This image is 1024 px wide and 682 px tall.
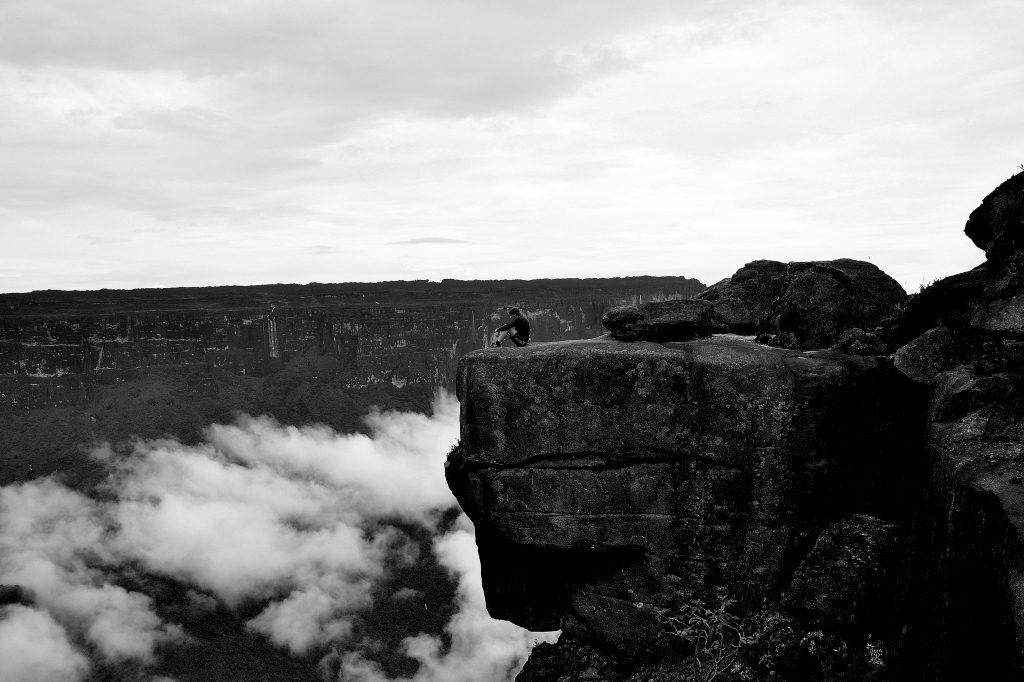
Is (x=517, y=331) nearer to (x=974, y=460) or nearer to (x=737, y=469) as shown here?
(x=737, y=469)

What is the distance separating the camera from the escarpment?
466 inches

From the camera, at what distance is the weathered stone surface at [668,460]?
546 inches

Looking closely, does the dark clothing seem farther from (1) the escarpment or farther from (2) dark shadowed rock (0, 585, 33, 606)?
(2) dark shadowed rock (0, 585, 33, 606)

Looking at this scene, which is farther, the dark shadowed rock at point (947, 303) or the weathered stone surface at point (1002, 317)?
the dark shadowed rock at point (947, 303)

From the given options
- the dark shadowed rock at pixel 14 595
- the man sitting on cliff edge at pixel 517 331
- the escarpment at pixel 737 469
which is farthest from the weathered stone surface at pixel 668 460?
the dark shadowed rock at pixel 14 595

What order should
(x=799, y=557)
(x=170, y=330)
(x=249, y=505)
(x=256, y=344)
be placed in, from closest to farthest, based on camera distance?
(x=799, y=557), (x=170, y=330), (x=256, y=344), (x=249, y=505)

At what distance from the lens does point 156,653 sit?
218 ft

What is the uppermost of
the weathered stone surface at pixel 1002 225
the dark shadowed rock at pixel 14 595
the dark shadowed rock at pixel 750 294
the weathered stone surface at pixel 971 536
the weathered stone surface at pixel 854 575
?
the weathered stone surface at pixel 1002 225

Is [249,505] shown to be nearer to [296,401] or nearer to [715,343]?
[296,401]

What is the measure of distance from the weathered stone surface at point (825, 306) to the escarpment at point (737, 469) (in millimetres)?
44

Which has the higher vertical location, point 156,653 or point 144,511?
point 144,511

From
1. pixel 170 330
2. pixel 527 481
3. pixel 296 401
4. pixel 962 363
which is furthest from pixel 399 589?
pixel 962 363

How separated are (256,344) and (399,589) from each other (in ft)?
98.0

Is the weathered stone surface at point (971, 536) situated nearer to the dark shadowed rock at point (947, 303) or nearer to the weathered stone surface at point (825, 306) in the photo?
the dark shadowed rock at point (947, 303)
